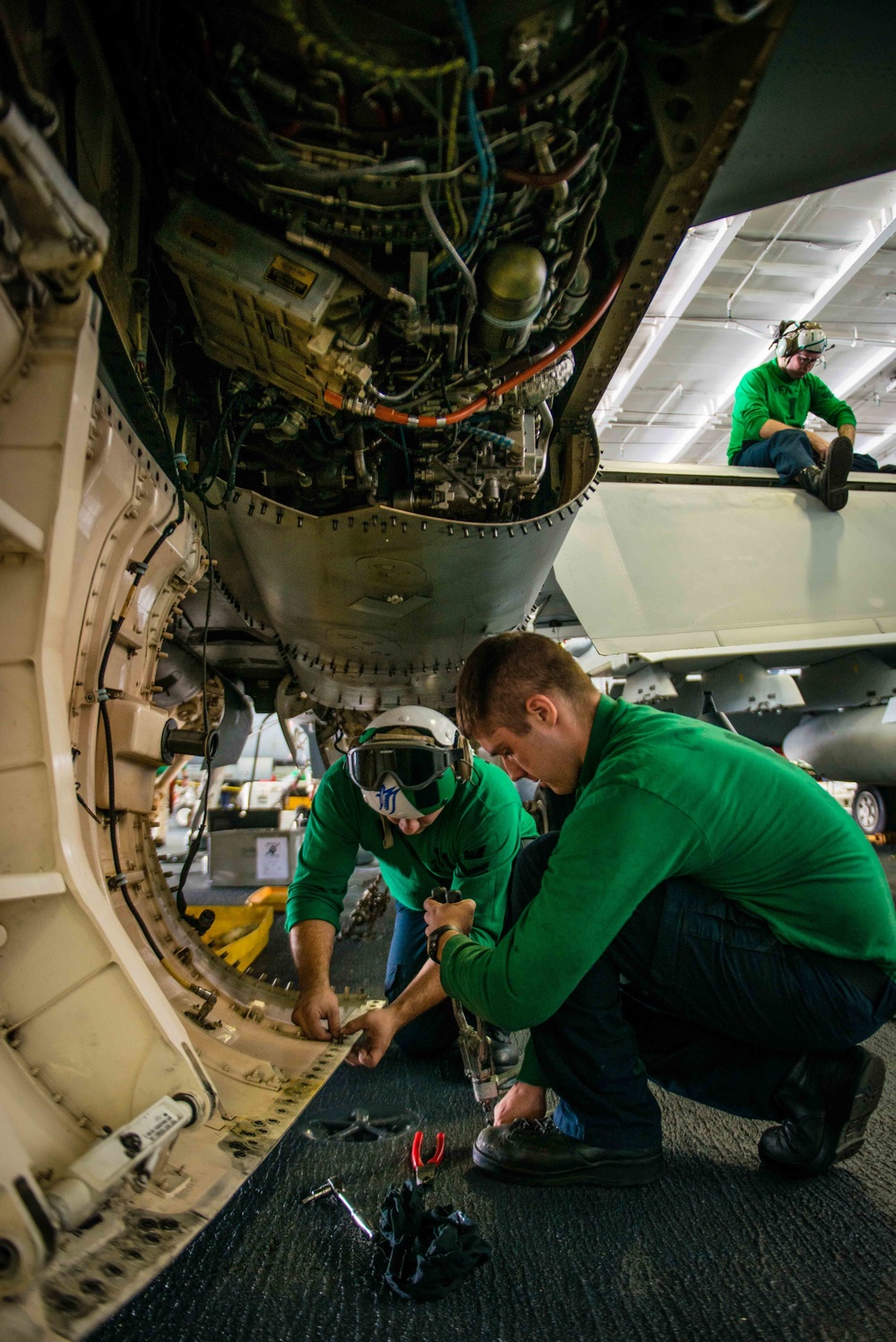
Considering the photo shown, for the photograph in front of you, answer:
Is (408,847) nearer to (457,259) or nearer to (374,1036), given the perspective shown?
(374,1036)

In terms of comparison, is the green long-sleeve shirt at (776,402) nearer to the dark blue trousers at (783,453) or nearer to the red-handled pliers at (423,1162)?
the dark blue trousers at (783,453)

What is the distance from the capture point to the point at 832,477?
3.83 m

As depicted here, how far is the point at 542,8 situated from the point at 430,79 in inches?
8.0

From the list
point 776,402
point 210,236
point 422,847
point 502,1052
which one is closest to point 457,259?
point 210,236

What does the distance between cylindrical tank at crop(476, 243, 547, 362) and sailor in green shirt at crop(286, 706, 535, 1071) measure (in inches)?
42.5

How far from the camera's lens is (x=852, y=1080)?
1269mm

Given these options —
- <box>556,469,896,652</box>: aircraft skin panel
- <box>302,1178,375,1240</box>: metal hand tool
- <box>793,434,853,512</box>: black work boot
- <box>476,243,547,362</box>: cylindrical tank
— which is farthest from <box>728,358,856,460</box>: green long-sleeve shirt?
<box>302,1178,375,1240</box>: metal hand tool

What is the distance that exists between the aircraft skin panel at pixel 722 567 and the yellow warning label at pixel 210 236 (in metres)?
2.17

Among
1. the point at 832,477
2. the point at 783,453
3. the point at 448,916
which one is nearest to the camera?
the point at 448,916

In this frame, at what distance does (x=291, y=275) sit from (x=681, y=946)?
1615 mm

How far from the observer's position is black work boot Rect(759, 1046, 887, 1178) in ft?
4.15

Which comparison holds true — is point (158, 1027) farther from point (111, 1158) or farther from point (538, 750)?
point (538, 750)

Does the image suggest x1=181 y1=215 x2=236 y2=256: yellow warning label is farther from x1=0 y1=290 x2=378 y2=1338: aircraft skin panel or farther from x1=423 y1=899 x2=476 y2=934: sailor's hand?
x1=423 y1=899 x2=476 y2=934: sailor's hand

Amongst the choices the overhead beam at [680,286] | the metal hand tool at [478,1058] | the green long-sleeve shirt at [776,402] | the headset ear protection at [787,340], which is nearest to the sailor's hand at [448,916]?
the metal hand tool at [478,1058]
